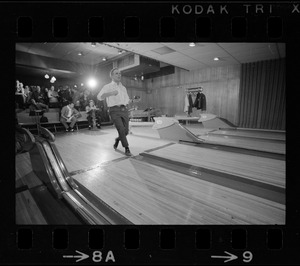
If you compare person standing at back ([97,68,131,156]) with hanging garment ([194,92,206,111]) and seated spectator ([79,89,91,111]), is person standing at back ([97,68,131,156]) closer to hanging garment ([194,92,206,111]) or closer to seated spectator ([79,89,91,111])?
seated spectator ([79,89,91,111])

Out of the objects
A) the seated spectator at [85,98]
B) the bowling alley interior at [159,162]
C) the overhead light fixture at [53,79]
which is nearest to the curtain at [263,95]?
the bowling alley interior at [159,162]

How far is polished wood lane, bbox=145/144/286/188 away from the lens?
7.00ft

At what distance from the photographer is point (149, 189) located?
1.79m

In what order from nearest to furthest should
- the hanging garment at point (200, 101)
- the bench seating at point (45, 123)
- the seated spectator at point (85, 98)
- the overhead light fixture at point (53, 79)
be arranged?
the bench seating at point (45, 123) → the seated spectator at point (85, 98) → the hanging garment at point (200, 101) → the overhead light fixture at point (53, 79)

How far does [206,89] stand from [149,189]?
8.13 metres

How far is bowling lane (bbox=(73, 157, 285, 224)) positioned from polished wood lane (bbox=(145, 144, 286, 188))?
563 millimetres

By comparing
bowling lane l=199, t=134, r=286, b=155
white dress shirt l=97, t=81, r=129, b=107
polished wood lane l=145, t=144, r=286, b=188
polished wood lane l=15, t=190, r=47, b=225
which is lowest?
polished wood lane l=15, t=190, r=47, b=225

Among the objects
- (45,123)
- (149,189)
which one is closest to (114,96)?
(149,189)

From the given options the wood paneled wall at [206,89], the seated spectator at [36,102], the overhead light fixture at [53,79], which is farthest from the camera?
the overhead light fixture at [53,79]

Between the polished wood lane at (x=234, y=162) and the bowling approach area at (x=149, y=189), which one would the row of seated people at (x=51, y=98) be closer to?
the bowling approach area at (x=149, y=189)

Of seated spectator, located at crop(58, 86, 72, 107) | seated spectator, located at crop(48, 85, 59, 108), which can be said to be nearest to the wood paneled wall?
seated spectator, located at crop(58, 86, 72, 107)
